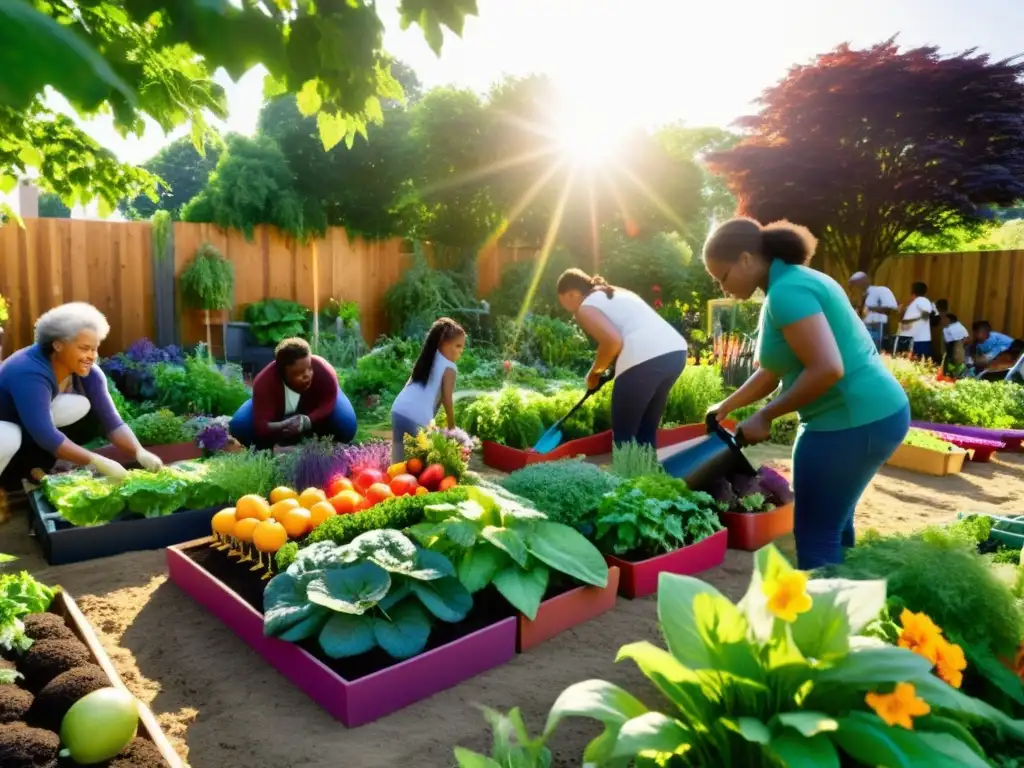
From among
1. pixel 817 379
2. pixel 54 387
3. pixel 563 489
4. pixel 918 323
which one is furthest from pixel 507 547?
pixel 918 323

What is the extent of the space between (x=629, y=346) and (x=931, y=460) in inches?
132

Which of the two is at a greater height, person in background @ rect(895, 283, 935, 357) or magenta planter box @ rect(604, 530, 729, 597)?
person in background @ rect(895, 283, 935, 357)

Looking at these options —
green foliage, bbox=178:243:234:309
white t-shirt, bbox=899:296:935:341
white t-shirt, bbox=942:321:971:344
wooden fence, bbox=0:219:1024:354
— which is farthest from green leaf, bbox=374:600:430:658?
white t-shirt, bbox=942:321:971:344

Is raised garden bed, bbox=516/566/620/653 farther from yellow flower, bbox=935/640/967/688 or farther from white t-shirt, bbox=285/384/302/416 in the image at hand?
white t-shirt, bbox=285/384/302/416

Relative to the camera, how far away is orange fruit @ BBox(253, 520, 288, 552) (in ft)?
10.5

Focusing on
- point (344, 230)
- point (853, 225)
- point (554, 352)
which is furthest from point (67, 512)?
point (853, 225)

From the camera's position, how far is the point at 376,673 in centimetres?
242

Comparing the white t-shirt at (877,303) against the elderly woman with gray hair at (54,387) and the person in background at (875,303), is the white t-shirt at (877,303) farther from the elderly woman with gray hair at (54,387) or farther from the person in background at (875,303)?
the elderly woman with gray hair at (54,387)

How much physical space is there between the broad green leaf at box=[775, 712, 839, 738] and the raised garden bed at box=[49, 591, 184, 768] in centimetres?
161

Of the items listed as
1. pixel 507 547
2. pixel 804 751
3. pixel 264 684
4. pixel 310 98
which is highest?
pixel 310 98

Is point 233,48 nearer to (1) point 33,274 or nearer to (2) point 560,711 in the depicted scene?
(2) point 560,711

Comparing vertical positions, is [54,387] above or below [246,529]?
above

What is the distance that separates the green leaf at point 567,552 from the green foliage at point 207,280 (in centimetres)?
816

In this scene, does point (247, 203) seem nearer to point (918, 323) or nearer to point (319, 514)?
point (319, 514)
